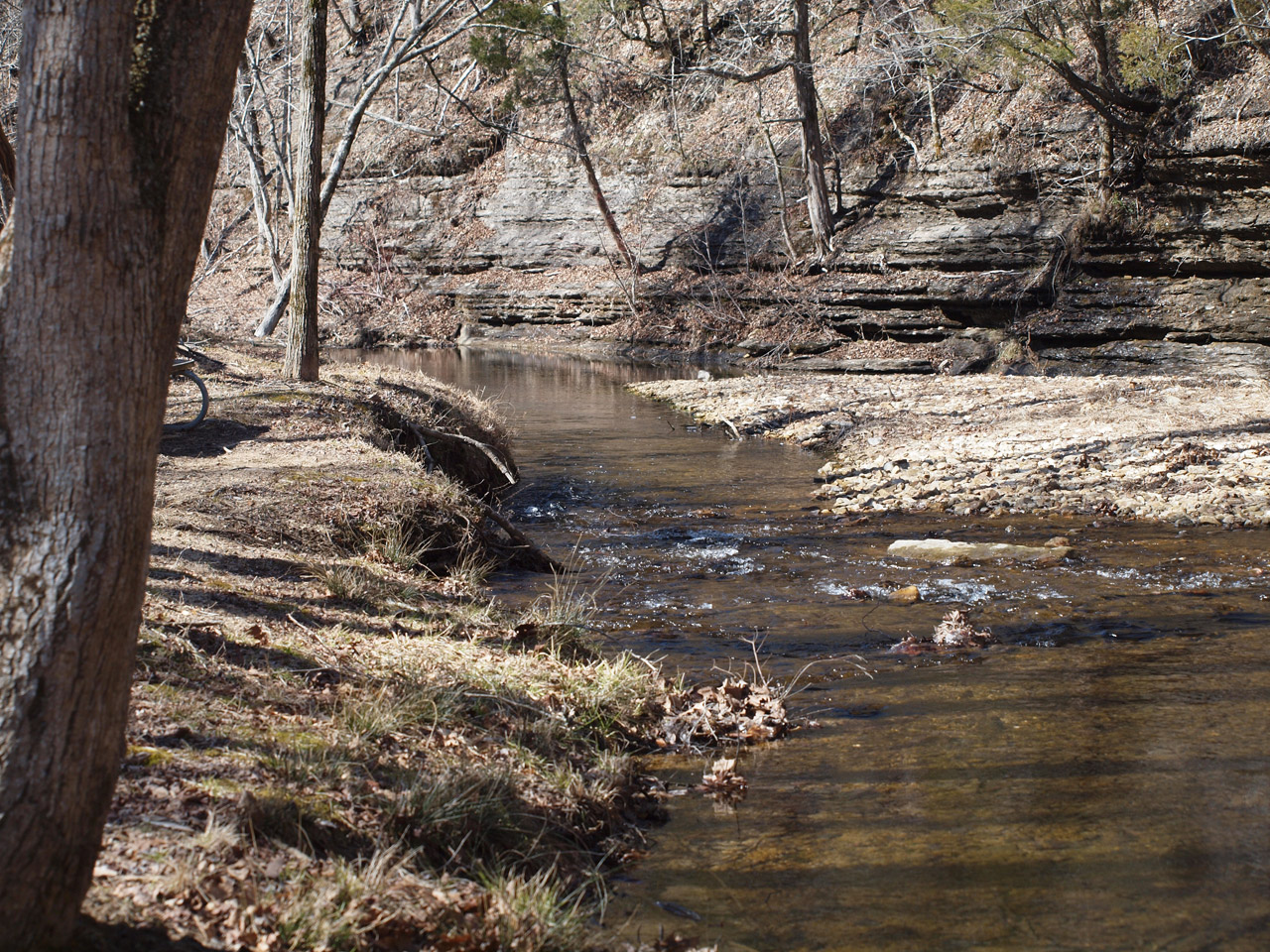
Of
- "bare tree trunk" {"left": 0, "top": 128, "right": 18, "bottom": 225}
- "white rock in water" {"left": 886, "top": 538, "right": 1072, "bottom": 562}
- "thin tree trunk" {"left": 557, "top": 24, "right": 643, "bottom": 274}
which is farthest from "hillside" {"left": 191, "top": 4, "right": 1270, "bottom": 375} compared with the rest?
"white rock in water" {"left": 886, "top": 538, "right": 1072, "bottom": 562}

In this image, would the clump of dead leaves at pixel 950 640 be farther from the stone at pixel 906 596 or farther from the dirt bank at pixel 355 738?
the dirt bank at pixel 355 738

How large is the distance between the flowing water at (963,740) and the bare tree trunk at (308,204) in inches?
164

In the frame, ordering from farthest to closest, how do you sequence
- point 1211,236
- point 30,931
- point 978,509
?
point 1211,236, point 978,509, point 30,931

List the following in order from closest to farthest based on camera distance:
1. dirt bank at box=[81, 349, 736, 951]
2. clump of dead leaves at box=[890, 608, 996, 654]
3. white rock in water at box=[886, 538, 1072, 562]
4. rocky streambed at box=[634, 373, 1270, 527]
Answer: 1. dirt bank at box=[81, 349, 736, 951]
2. clump of dead leaves at box=[890, 608, 996, 654]
3. white rock in water at box=[886, 538, 1072, 562]
4. rocky streambed at box=[634, 373, 1270, 527]

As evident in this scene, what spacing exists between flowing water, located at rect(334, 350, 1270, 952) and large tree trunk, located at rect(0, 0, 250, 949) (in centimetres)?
179

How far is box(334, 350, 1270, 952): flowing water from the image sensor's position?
3.41 metres

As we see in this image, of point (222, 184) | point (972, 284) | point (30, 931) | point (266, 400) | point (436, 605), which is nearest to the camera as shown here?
point (30, 931)

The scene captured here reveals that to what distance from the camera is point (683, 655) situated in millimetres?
6137

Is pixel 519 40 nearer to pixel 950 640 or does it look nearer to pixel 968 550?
pixel 968 550

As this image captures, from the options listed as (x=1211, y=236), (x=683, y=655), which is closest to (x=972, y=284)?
(x=1211, y=236)

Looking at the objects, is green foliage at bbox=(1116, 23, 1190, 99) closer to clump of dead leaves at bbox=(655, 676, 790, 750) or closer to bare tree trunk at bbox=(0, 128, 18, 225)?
clump of dead leaves at bbox=(655, 676, 790, 750)

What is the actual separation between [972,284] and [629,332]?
9844 mm

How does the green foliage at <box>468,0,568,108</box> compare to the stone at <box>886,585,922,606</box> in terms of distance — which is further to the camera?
the green foliage at <box>468,0,568,108</box>

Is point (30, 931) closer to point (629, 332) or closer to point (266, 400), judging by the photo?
point (266, 400)
